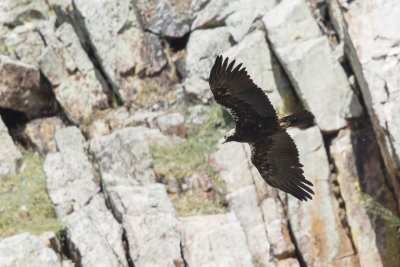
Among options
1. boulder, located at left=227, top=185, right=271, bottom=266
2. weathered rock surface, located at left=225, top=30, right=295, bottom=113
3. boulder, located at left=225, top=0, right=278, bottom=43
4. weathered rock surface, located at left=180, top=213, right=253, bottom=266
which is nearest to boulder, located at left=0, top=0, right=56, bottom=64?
boulder, located at left=225, top=0, right=278, bottom=43

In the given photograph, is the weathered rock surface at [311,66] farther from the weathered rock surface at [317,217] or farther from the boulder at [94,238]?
the boulder at [94,238]

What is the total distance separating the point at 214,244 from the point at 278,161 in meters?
1.70

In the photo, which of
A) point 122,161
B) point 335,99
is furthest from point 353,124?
point 122,161

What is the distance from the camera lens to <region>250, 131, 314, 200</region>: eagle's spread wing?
6938 mm

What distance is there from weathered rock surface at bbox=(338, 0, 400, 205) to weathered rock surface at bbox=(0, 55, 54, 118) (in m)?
5.30

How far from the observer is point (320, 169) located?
356 inches

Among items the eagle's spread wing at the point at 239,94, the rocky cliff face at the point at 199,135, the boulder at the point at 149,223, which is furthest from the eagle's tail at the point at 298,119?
the boulder at the point at 149,223

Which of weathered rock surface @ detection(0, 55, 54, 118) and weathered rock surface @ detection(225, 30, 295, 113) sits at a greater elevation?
weathered rock surface @ detection(0, 55, 54, 118)

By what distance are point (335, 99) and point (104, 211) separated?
132 inches

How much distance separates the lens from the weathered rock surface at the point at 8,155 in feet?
34.5

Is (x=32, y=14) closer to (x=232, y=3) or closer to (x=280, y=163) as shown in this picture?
(x=232, y=3)

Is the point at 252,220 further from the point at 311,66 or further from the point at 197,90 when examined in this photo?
the point at 197,90

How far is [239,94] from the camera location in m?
6.58

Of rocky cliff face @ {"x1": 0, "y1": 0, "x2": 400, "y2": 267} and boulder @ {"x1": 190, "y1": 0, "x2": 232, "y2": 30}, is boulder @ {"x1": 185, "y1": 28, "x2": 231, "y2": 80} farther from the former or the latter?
boulder @ {"x1": 190, "y1": 0, "x2": 232, "y2": 30}
